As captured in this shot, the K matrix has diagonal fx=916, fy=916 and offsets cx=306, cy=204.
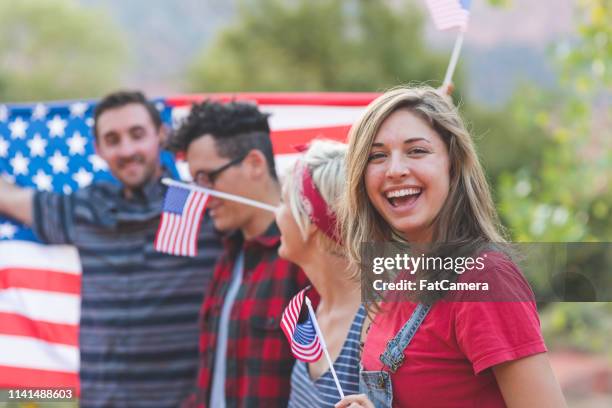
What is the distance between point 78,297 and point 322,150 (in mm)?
1893

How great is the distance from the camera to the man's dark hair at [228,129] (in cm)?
413

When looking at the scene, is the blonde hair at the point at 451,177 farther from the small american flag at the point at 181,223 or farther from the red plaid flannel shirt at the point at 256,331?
the small american flag at the point at 181,223

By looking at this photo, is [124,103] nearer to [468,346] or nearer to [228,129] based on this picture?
[228,129]

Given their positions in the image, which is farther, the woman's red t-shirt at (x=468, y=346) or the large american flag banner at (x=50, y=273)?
the large american flag banner at (x=50, y=273)

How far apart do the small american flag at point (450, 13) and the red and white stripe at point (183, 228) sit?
49.0 inches

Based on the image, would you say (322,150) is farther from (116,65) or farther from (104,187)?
(116,65)

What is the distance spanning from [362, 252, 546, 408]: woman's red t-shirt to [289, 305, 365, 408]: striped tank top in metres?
0.42

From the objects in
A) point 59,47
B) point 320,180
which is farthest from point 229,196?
point 59,47

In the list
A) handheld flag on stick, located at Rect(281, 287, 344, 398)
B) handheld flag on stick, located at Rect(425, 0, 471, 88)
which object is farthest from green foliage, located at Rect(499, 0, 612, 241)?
handheld flag on stick, located at Rect(281, 287, 344, 398)

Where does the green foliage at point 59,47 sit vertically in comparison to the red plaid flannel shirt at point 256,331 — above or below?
above

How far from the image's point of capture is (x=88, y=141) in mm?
4820

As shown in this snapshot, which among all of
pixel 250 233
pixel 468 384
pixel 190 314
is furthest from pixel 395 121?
pixel 190 314

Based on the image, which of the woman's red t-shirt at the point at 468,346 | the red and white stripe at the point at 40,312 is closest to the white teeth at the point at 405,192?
the woman's red t-shirt at the point at 468,346

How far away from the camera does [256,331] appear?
3572 millimetres
